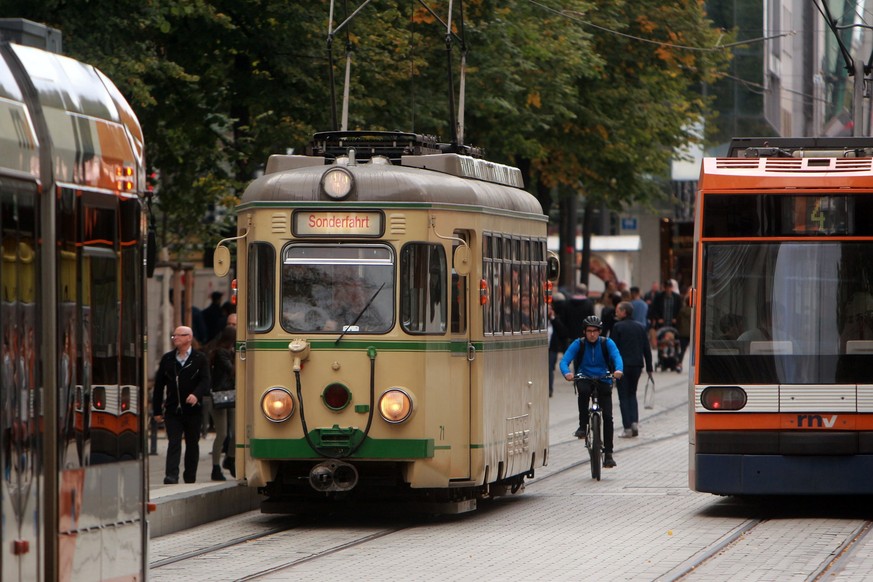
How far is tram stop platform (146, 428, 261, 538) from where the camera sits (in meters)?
14.0

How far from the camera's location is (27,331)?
269 inches

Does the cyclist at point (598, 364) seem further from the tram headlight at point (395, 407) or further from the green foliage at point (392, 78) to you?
the tram headlight at point (395, 407)

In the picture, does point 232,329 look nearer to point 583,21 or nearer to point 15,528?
point 15,528

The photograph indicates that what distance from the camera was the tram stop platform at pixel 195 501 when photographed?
1401 cm

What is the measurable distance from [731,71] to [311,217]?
3230cm

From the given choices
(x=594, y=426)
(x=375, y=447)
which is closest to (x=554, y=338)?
(x=594, y=426)

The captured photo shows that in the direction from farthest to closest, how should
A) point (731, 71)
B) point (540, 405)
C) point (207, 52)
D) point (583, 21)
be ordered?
point (731, 71), point (583, 21), point (207, 52), point (540, 405)

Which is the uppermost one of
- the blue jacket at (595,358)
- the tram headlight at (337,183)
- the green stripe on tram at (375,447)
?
the tram headlight at (337,183)

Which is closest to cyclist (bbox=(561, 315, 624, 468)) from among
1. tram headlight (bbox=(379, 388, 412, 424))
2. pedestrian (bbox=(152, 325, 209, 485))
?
pedestrian (bbox=(152, 325, 209, 485))

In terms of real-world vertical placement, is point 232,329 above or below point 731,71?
below

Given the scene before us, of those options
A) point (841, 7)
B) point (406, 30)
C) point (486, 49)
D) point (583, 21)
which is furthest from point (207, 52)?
point (841, 7)

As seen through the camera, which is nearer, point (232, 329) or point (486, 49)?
point (232, 329)

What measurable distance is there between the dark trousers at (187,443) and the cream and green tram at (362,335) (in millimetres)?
1797

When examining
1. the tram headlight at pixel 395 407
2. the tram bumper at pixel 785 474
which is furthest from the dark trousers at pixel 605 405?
the tram headlight at pixel 395 407
